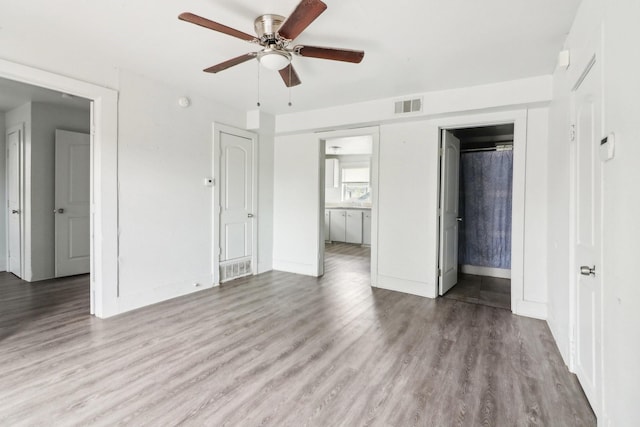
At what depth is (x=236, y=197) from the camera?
179 inches

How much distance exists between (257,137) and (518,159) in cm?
347

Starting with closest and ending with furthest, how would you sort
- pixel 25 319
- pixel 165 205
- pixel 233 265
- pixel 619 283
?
pixel 619 283
pixel 25 319
pixel 165 205
pixel 233 265

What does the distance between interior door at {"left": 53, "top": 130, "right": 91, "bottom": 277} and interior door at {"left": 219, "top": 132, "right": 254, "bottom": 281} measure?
200 cm

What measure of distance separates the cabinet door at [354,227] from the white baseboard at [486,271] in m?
2.90

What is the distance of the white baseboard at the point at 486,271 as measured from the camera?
495 centimetres

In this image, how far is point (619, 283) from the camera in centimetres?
132

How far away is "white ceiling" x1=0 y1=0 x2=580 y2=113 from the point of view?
6.95ft

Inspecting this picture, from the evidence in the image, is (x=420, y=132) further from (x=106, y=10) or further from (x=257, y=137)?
(x=106, y=10)

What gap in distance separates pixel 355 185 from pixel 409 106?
5.37 m

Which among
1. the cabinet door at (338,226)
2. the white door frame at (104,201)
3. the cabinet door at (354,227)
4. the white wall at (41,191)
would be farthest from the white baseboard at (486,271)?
the white wall at (41,191)

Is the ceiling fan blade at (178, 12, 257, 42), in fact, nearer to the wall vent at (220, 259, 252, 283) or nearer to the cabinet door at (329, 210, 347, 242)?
the wall vent at (220, 259, 252, 283)

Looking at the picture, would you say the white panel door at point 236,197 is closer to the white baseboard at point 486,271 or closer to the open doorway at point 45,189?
the open doorway at point 45,189

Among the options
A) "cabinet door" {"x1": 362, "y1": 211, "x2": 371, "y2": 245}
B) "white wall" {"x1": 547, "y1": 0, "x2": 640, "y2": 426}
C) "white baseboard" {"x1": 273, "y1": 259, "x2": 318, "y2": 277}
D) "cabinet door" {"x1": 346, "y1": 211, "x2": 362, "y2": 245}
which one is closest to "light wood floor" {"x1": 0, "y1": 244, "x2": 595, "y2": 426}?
"white wall" {"x1": 547, "y1": 0, "x2": 640, "y2": 426}

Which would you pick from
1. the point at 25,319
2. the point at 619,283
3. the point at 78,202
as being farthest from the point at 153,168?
the point at 619,283
